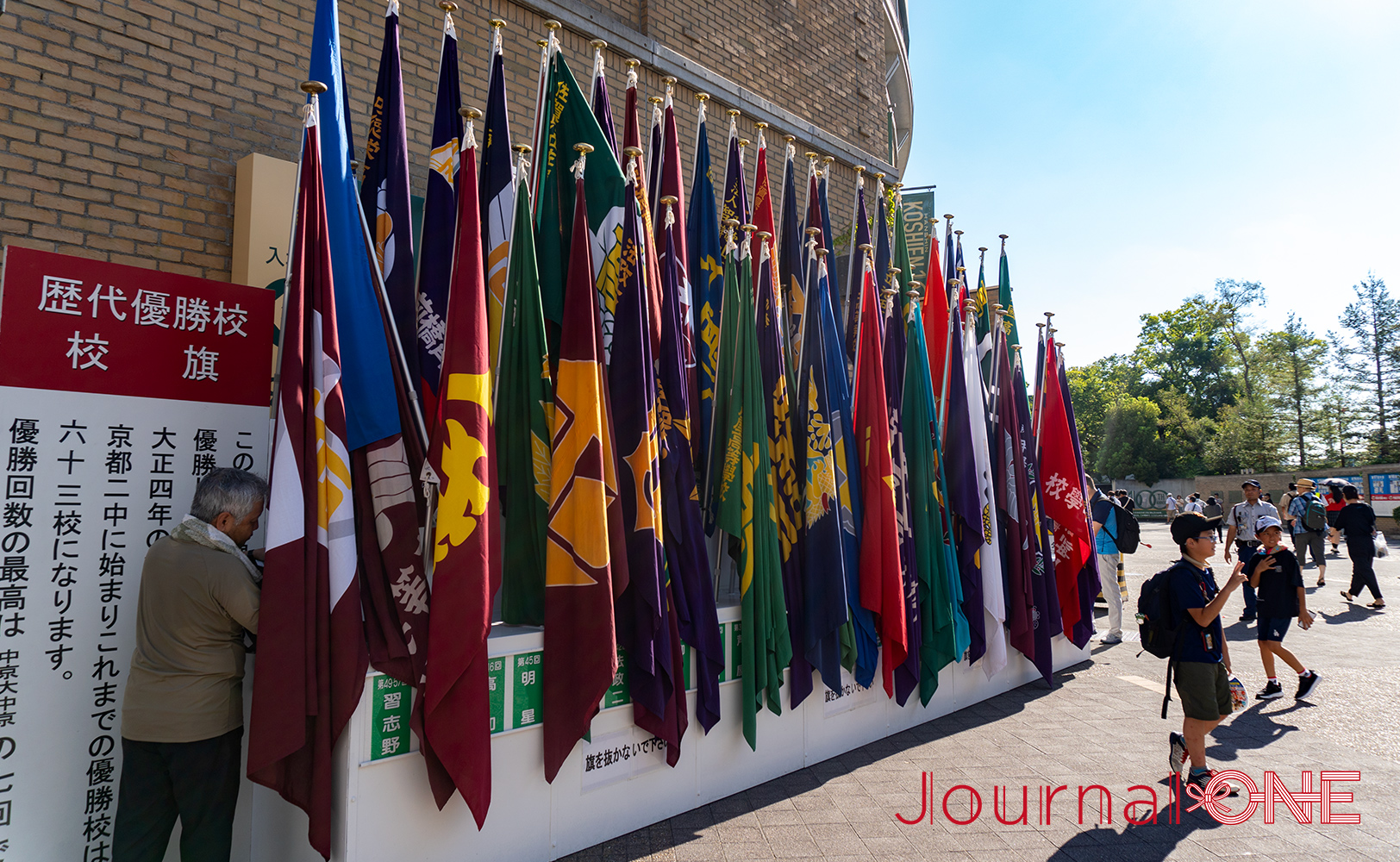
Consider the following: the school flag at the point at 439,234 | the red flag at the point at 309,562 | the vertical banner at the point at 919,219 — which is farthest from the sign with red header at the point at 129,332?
the vertical banner at the point at 919,219

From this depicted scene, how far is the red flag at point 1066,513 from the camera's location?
7.60 meters

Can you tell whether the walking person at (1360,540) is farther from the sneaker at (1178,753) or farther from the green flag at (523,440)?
the green flag at (523,440)

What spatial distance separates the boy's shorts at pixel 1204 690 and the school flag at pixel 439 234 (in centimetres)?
455

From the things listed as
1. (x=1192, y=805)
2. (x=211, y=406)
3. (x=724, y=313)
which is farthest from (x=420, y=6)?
(x=1192, y=805)

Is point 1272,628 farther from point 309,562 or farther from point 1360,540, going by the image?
point 309,562

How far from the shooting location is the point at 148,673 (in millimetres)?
3055

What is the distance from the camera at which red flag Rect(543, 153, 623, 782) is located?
12.1 feet

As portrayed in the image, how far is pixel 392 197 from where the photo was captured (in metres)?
4.02

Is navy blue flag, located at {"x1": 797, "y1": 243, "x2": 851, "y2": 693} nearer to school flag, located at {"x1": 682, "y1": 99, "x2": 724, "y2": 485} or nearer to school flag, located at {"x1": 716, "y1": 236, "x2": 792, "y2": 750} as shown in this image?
school flag, located at {"x1": 716, "y1": 236, "x2": 792, "y2": 750}

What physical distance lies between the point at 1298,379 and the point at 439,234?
50537 millimetres

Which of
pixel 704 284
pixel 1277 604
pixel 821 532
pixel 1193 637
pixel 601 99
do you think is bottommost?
pixel 1277 604

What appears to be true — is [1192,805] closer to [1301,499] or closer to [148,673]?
[148,673]

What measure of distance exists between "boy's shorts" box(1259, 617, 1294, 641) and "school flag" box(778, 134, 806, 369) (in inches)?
191

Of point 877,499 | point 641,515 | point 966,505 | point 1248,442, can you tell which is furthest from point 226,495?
point 1248,442
